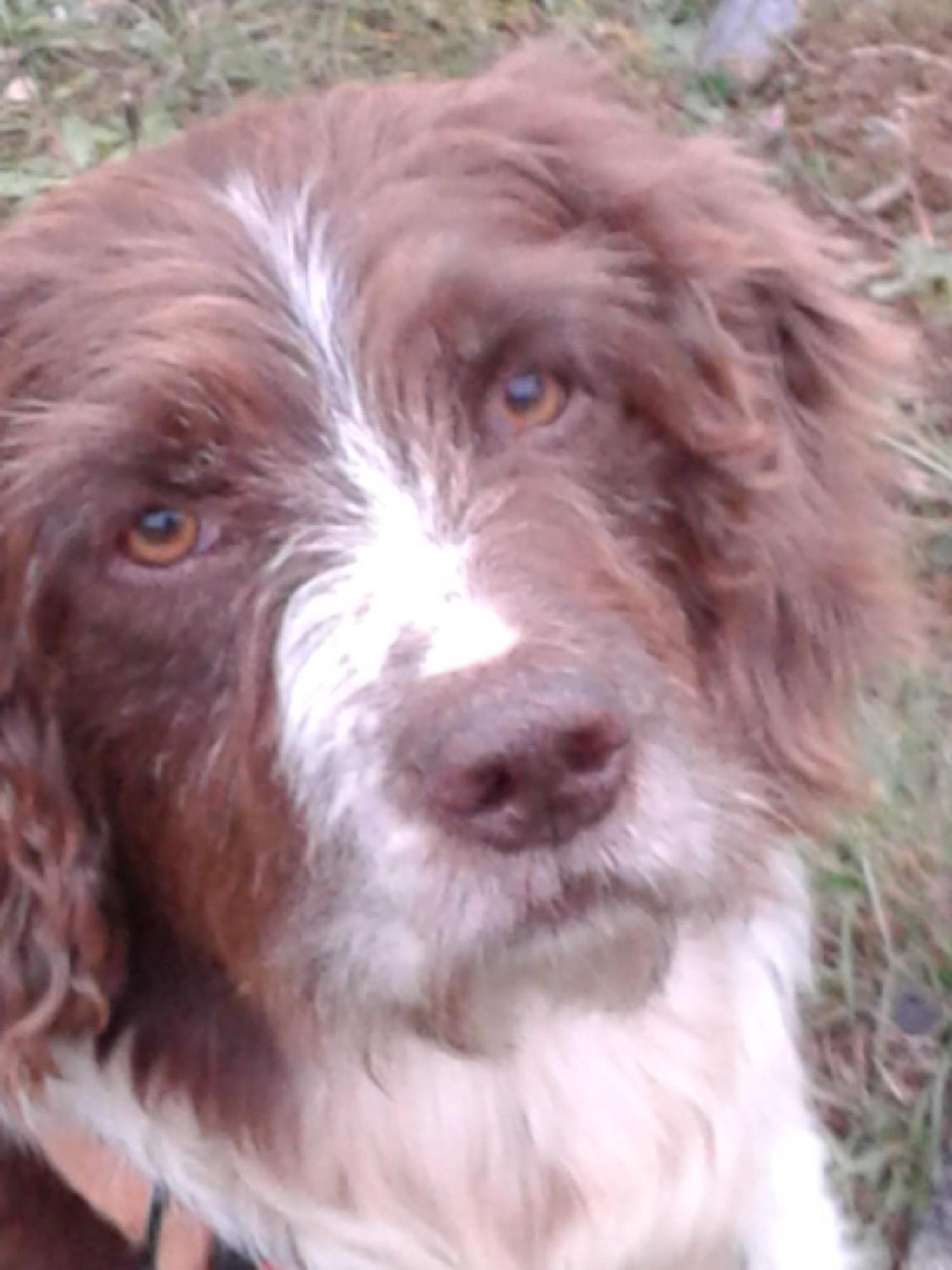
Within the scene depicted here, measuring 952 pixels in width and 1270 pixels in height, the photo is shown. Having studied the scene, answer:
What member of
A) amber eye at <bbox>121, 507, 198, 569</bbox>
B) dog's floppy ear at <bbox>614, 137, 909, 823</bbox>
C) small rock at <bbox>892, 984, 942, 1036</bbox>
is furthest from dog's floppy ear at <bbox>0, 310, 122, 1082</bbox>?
small rock at <bbox>892, 984, 942, 1036</bbox>

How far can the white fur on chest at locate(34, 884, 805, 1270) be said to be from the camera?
2.68 meters

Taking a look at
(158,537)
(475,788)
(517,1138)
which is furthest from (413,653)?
(517,1138)

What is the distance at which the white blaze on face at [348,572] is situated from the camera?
2.20 metres

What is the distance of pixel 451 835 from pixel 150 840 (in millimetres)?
526

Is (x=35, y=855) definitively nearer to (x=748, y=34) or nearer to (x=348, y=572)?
(x=348, y=572)

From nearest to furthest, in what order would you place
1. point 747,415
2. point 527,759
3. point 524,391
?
1. point 527,759
2. point 524,391
3. point 747,415

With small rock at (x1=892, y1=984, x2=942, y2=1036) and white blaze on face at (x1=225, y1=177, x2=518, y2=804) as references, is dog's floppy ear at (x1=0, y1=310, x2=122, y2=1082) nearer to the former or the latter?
white blaze on face at (x1=225, y1=177, x2=518, y2=804)

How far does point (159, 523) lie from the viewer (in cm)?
234

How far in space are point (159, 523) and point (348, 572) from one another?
0.76 feet

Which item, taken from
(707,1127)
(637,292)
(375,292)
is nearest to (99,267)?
(375,292)

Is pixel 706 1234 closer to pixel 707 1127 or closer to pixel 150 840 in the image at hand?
pixel 707 1127

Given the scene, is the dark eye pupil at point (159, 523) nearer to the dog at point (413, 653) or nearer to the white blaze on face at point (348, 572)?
the dog at point (413, 653)

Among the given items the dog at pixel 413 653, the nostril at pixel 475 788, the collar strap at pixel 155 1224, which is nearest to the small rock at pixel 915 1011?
the dog at pixel 413 653

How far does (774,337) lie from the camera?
275 cm
